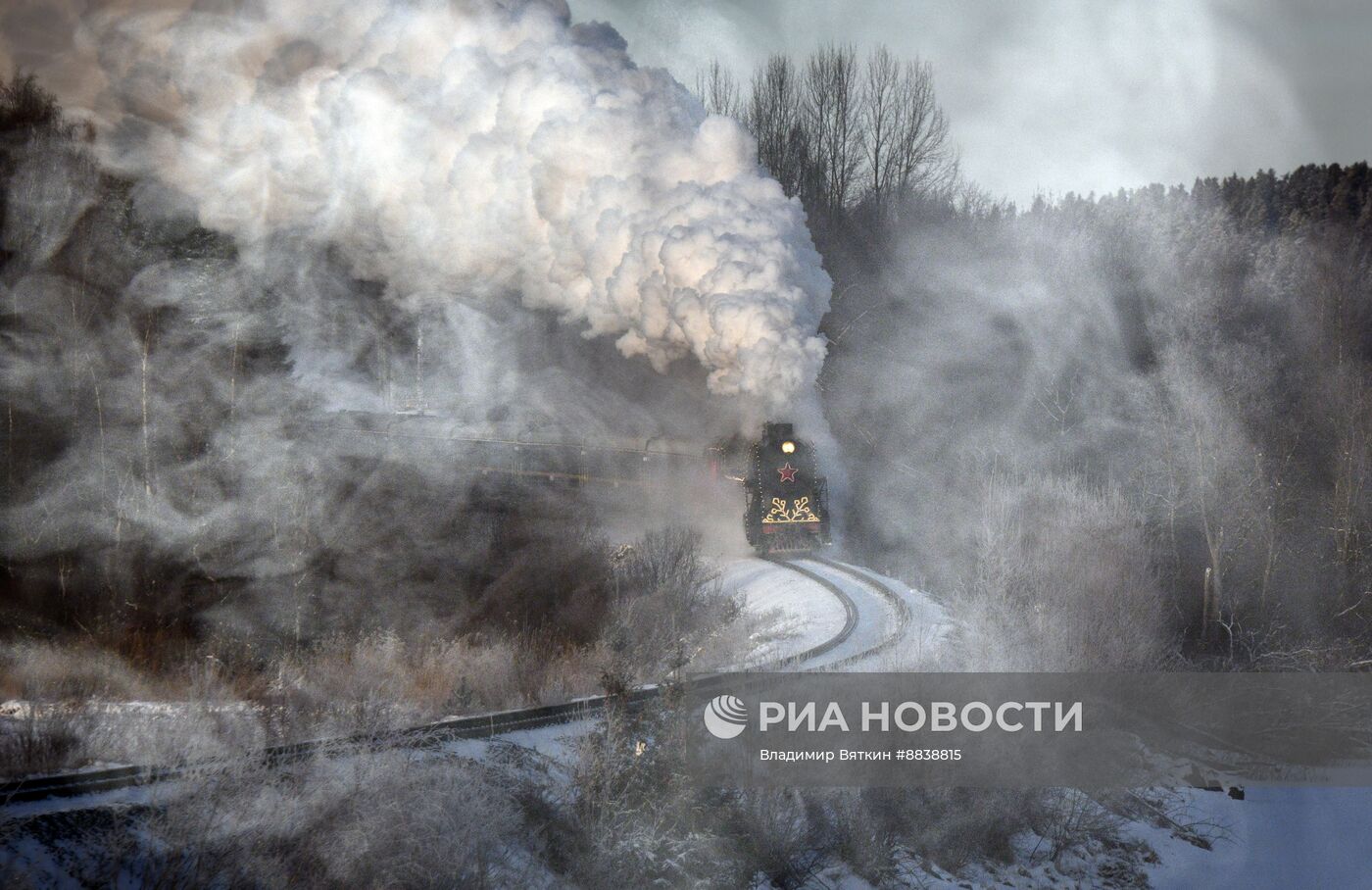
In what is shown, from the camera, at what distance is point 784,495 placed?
67.3 ft

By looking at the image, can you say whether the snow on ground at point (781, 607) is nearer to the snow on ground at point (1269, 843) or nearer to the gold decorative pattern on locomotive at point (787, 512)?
the gold decorative pattern on locomotive at point (787, 512)

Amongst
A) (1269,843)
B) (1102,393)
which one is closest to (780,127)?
(1102,393)

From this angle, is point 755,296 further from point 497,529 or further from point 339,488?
point 339,488

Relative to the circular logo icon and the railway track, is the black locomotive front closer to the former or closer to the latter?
the railway track

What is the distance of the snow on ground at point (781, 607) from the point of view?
556 inches

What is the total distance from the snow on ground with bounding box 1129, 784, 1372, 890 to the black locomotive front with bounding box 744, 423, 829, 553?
30.8 feet

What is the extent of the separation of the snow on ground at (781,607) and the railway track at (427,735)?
340mm

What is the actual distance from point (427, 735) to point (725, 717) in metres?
3.03

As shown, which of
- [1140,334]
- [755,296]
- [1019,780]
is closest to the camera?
[1019,780]

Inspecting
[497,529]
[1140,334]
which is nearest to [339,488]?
[497,529]

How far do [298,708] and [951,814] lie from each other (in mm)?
6797

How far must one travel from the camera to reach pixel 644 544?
2002cm

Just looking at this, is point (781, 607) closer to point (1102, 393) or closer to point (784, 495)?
point (784, 495)

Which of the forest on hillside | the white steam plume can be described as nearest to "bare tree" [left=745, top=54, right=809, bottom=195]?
the forest on hillside
